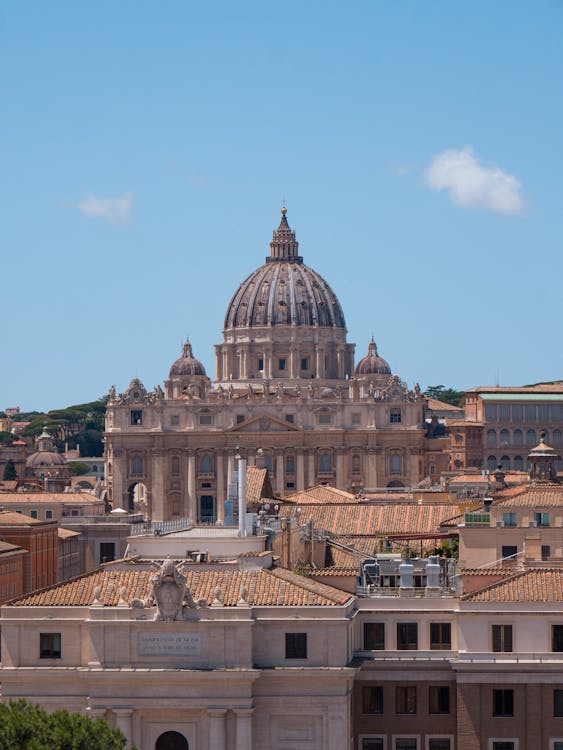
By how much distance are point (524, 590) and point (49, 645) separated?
8.52 meters

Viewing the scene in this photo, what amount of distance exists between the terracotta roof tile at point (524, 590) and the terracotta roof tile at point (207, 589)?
247 centimetres

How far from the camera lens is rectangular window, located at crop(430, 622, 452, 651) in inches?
1773

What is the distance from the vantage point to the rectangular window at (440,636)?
45.0 metres

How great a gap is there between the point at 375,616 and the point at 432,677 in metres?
1.58

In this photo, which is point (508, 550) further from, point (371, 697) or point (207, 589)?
point (207, 589)

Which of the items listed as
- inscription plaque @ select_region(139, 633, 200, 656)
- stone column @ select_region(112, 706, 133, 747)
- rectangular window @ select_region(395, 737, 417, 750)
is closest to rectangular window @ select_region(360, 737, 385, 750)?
rectangular window @ select_region(395, 737, 417, 750)

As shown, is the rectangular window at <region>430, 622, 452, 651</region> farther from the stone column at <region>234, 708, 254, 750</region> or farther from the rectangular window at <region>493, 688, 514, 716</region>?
the stone column at <region>234, 708, 254, 750</region>

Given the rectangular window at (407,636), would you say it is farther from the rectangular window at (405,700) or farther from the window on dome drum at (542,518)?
the window on dome drum at (542,518)

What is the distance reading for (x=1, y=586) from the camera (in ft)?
291

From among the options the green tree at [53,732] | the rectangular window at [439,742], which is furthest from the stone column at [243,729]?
the rectangular window at [439,742]

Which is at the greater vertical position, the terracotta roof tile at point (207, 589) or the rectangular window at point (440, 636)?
the terracotta roof tile at point (207, 589)

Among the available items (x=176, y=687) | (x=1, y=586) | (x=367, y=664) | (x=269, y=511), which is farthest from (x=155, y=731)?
(x=1, y=586)

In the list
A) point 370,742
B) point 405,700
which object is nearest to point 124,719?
point 370,742

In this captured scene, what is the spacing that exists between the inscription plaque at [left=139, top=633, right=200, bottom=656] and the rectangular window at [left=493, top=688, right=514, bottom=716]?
5559 mm
